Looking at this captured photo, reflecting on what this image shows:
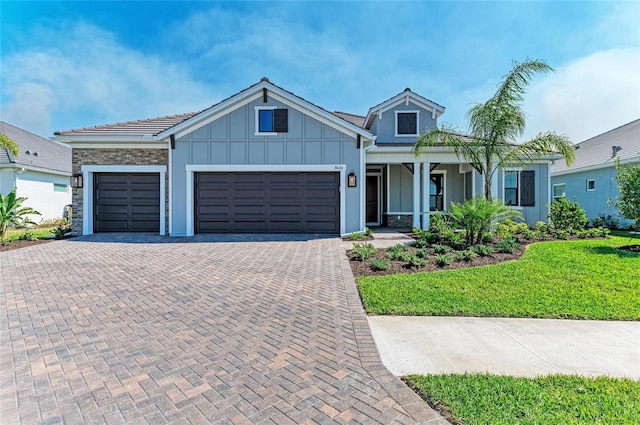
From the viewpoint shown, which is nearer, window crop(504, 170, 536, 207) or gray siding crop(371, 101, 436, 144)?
window crop(504, 170, 536, 207)

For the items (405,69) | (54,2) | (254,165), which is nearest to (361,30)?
(405,69)

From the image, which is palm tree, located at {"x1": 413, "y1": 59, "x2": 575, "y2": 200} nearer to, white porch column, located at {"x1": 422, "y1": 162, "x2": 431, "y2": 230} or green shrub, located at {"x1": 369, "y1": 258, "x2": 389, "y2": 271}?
white porch column, located at {"x1": 422, "y1": 162, "x2": 431, "y2": 230}

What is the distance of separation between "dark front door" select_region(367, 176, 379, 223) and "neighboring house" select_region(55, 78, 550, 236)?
4.36 meters

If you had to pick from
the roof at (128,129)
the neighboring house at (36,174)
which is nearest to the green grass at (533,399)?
the roof at (128,129)

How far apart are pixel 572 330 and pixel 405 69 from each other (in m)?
13.0

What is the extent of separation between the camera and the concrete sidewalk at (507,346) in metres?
3.22

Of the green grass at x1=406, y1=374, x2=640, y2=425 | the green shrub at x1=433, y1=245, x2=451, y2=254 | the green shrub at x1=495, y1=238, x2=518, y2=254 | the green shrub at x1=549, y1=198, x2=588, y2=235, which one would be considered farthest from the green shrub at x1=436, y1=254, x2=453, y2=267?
the green shrub at x1=549, y1=198, x2=588, y2=235

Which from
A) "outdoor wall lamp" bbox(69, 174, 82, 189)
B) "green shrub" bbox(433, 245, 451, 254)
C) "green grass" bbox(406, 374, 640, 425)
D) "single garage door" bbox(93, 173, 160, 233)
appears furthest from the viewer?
"single garage door" bbox(93, 173, 160, 233)

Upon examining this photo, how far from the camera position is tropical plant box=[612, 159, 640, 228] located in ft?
31.7

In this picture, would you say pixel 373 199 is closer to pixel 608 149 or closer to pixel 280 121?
pixel 280 121

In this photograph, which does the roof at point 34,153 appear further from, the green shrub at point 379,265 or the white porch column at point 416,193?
the white porch column at point 416,193

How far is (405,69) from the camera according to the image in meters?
14.4

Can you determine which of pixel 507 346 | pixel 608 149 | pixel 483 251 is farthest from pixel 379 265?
pixel 608 149

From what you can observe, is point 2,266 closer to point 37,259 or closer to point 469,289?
point 37,259
